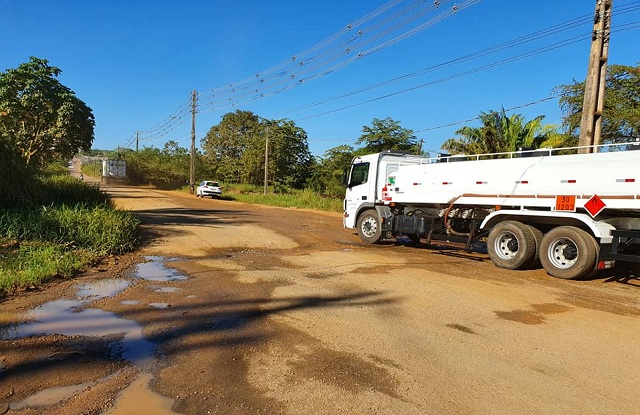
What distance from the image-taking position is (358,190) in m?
14.9

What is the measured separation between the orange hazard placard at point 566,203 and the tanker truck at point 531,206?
0.02 m

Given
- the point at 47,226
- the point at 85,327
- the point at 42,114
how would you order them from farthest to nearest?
Result: 1. the point at 42,114
2. the point at 47,226
3. the point at 85,327

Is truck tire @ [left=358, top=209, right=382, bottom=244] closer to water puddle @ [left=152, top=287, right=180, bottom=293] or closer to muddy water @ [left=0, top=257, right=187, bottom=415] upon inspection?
muddy water @ [left=0, top=257, right=187, bottom=415]

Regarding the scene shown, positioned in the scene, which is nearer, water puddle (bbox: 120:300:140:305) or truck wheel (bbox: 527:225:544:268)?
water puddle (bbox: 120:300:140:305)

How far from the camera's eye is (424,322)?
229 inches

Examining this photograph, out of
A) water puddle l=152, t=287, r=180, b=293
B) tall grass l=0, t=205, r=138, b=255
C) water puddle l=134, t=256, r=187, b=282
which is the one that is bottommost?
water puddle l=134, t=256, r=187, b=282

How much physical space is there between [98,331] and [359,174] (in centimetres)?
1083

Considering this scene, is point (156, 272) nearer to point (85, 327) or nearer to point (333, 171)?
point (85, 327)

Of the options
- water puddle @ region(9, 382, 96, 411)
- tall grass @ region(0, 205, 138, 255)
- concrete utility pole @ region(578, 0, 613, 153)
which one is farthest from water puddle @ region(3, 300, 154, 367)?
concrete utility pole @ region(578, 0, 613, 153)

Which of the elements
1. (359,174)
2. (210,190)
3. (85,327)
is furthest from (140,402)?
(210,190)

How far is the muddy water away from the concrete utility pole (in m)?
11.0

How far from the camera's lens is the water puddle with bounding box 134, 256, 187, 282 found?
8.04 m

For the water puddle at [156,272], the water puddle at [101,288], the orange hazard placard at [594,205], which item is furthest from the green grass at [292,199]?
the water puddle at [101,288]

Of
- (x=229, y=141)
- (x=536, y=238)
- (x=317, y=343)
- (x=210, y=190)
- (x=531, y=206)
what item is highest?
(x=229, y=141)
